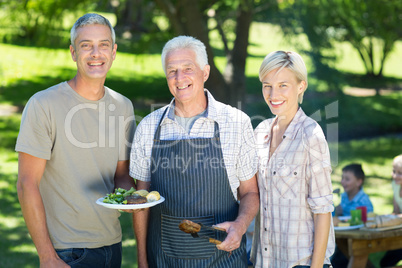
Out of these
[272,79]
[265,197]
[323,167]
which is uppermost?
[272,79]

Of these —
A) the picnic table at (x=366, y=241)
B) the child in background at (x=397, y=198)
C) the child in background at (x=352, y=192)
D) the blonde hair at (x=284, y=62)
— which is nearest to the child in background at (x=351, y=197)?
the child in background at (x=352, y=192)

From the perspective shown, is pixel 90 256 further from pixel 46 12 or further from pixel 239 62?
pixel 239 62

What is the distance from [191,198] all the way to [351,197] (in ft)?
8.75

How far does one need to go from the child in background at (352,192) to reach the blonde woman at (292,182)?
7.34 ft

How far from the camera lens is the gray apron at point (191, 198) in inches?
98.0

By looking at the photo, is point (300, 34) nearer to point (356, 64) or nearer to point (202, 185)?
point (202, 185)

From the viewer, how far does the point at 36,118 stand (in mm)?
2389

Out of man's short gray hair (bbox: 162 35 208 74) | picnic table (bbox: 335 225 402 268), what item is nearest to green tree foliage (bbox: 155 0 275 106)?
picnic table (bbox: 335 225 402 268)

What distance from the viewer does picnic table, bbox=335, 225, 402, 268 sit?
3.89 metres

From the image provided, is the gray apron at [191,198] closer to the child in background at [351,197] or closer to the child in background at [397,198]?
the child in background at [351,197]

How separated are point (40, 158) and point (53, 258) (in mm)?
465

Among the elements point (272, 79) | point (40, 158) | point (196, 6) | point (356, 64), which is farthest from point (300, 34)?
point (356, 64)

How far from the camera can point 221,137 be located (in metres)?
2.54

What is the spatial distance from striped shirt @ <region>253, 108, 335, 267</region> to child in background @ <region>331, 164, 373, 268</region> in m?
2.21
